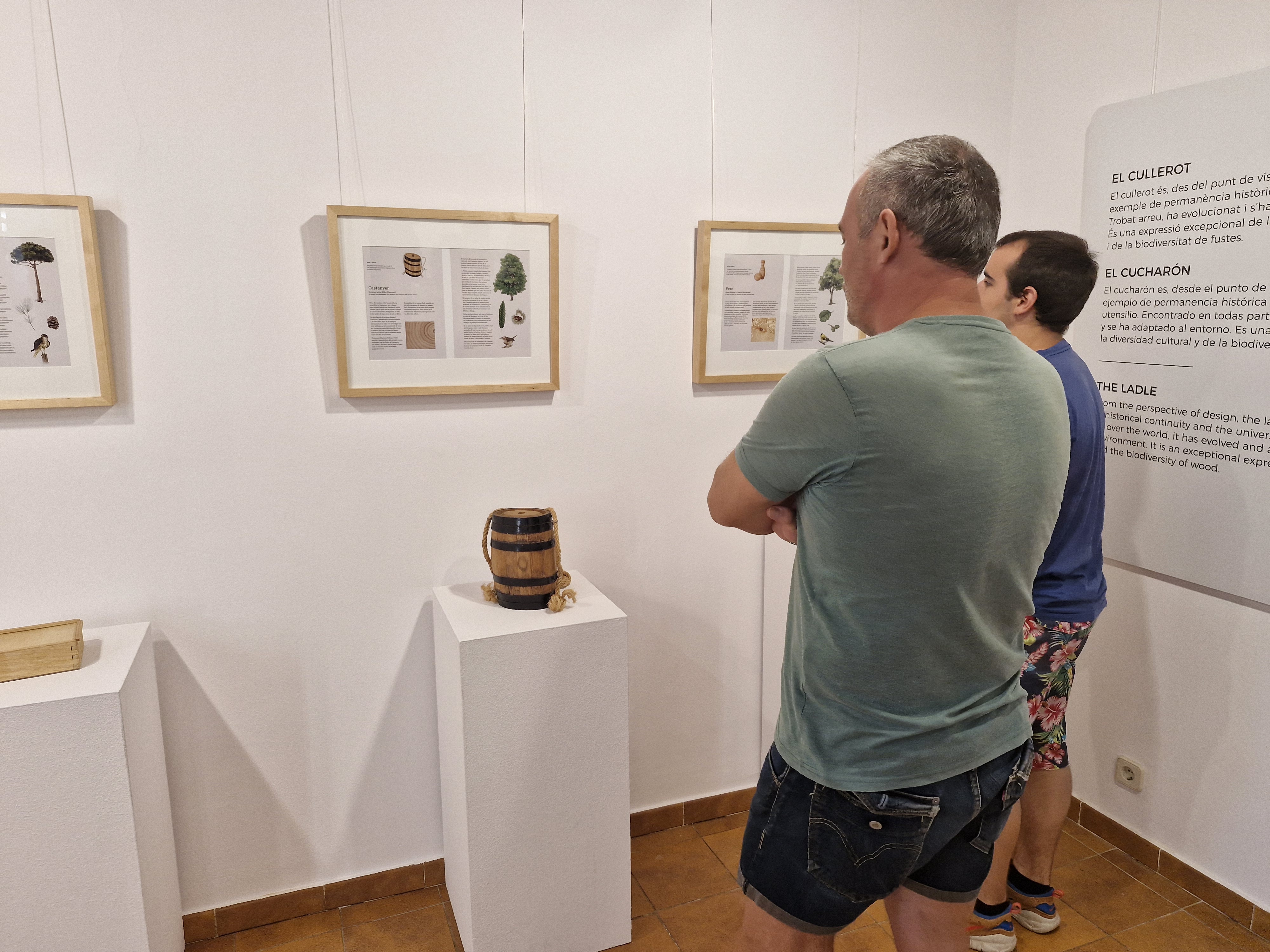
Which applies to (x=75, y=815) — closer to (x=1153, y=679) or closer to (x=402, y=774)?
(x=402, y=774)

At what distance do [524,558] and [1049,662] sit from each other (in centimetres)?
126

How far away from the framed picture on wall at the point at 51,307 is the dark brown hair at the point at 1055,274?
211 centimetres

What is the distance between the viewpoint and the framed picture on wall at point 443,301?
2057 mm

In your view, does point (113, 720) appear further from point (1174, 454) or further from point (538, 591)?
point (1174, 454)

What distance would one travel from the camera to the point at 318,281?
2061mm

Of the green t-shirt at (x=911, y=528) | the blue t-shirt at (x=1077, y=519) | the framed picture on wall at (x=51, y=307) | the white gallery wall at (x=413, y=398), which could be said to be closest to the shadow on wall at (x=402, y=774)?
the white gallery wall at (x=413, y=398)

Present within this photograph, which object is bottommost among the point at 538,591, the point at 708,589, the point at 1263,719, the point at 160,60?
the point at 1263,719

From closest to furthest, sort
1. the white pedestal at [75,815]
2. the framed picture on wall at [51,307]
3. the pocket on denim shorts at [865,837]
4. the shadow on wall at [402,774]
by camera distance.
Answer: the pocket on denim shorts at [865,837], the white pedestal at [75,815], the framed picture on wall at [51,307], the shadow on wall at [402,774]

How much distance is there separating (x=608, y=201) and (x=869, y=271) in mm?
1191

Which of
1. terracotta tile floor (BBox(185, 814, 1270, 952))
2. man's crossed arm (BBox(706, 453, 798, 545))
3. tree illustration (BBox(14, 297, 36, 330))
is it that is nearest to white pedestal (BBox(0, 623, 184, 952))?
terracotta tile floor (BBox(185, 814, 1270, 952))

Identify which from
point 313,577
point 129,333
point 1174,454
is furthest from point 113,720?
point 1174,454

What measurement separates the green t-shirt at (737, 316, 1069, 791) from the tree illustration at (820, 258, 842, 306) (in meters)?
1.32

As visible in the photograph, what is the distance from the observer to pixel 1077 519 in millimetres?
1973

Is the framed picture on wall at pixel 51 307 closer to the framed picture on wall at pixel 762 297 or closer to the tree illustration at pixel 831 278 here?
the framed picture on wall at pixel 762 297
